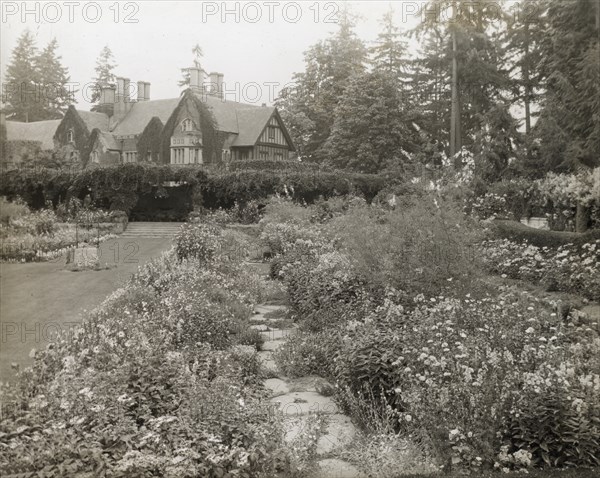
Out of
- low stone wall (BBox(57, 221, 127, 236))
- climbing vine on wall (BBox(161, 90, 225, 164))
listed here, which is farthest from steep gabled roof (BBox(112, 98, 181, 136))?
low stone wall (BBox(57, 221, 127, 236))

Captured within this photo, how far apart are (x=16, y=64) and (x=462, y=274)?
601 cm

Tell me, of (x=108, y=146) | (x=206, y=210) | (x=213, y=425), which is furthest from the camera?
(x=108, y=146)

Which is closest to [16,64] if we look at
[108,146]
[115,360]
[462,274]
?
[115,360]

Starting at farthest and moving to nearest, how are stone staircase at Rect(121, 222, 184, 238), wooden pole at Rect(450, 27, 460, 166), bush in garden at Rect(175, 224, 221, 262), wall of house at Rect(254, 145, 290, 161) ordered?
wall of house at Rect(254, 145, 290, 161) < stone staircase at Rect(121, 222, 184, 238) < wooden pole at Rect(450, 27, 460, 166) < bush in garden at Rect(175, 224, 221, 262)

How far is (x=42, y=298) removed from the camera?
8141mm

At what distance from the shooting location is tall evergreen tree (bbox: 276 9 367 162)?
2437 cm

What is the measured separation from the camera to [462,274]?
7.90 metres

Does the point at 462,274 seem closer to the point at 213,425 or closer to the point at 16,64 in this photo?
the point at 213,425

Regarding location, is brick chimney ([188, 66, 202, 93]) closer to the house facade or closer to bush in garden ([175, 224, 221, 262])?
the house facade

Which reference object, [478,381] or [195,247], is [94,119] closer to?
[195,247]

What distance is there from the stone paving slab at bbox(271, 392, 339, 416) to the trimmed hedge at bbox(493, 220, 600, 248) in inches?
288

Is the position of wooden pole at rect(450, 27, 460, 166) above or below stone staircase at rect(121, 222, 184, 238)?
above

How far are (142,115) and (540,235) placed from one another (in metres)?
31.4

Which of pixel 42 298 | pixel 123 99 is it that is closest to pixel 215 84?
pixel 123 99
